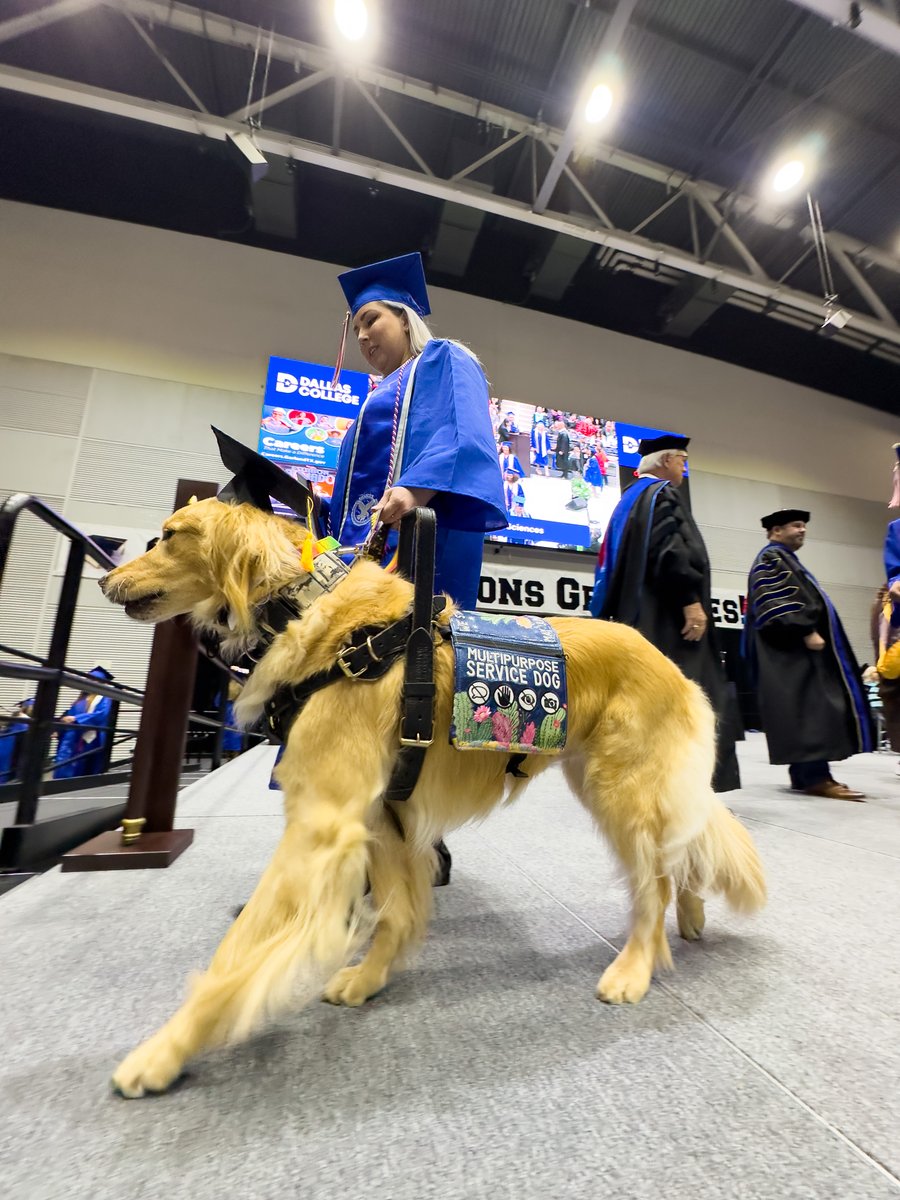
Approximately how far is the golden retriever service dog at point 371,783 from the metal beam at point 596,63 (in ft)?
22.9

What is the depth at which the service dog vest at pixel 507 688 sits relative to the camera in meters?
1.09

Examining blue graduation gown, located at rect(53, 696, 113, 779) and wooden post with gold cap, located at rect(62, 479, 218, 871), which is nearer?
wooden post with gold cap, located at rect(62, 479, 218, 871)

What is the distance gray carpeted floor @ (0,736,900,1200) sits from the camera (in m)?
0.66

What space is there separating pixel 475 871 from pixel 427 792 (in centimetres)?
101

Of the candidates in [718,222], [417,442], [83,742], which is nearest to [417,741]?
[417,442]

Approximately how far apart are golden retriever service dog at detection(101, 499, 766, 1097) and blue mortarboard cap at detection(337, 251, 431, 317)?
→ 101 cm

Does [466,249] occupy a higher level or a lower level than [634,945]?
higher

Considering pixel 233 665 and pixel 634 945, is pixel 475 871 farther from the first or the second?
pixel 233 665

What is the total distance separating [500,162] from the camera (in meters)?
7.57

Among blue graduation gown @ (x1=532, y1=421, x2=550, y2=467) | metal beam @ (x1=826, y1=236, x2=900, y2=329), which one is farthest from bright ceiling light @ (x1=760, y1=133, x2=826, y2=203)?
blue graduation gown @ (x1=532, y1=421, x2=550, y2=467)

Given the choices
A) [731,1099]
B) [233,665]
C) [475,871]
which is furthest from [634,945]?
[233,665]

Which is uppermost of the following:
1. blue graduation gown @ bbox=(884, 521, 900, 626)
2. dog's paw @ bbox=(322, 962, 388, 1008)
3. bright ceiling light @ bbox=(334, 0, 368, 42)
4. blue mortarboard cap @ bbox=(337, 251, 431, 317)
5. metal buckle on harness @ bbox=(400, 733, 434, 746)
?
bright ceiling light @ bbox=(334, 0, 368, 42)

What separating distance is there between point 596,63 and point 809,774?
7.25 m

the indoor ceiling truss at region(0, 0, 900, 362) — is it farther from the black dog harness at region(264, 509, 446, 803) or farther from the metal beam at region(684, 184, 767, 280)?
the black dog harness at region(264, 509, 446, 803)
